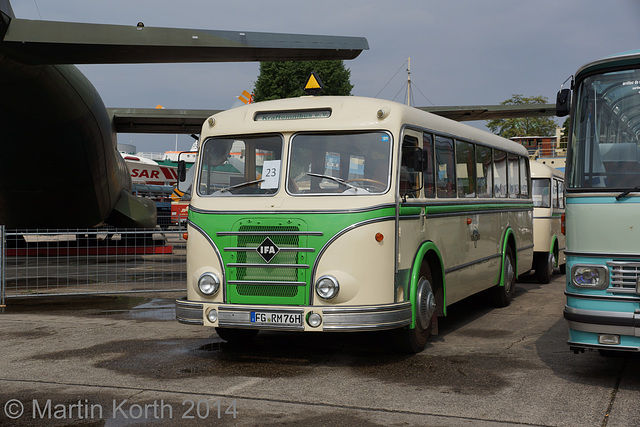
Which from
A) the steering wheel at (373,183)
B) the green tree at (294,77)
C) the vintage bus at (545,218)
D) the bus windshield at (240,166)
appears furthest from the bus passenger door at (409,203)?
the green tree at (294,77)

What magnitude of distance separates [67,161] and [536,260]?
11576 mm

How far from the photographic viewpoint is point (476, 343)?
27.2ft

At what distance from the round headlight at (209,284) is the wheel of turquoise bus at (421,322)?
1.95 m

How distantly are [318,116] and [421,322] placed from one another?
8.13ft

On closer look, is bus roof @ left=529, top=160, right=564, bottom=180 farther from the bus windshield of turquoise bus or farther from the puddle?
the bus windshield of turquoise bus

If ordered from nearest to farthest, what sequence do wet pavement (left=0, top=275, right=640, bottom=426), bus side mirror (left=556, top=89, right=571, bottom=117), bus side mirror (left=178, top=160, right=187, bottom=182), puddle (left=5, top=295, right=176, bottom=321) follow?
1. wet pavement (left=0, top=275, right=640, bottom=426)
2. bus side mirror (left=556, top=89, right=571, bottom=117)
3. bus side mirror (left=178, top=160, right=187, bottom=182)
4. puddle (left=5, top=295, right=176, bottom=321)

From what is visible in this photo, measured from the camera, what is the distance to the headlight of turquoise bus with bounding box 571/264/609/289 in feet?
19.6

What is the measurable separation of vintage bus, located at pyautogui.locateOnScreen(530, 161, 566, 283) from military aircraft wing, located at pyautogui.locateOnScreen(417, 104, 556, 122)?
239 inches

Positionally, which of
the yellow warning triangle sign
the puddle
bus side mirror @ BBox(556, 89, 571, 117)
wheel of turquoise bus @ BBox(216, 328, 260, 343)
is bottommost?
the puddle

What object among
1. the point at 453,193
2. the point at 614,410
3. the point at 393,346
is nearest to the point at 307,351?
the point at 393,346

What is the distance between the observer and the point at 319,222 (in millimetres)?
7090

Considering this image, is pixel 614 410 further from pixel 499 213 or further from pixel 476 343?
pixel 499 213

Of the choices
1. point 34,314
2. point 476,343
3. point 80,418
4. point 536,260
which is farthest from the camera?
point 536,260

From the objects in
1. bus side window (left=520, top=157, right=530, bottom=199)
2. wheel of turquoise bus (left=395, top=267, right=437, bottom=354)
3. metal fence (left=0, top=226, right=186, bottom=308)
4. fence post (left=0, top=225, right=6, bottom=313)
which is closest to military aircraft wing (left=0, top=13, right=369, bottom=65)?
metal fence (left=0, top=226, right=186, bottom=308)
